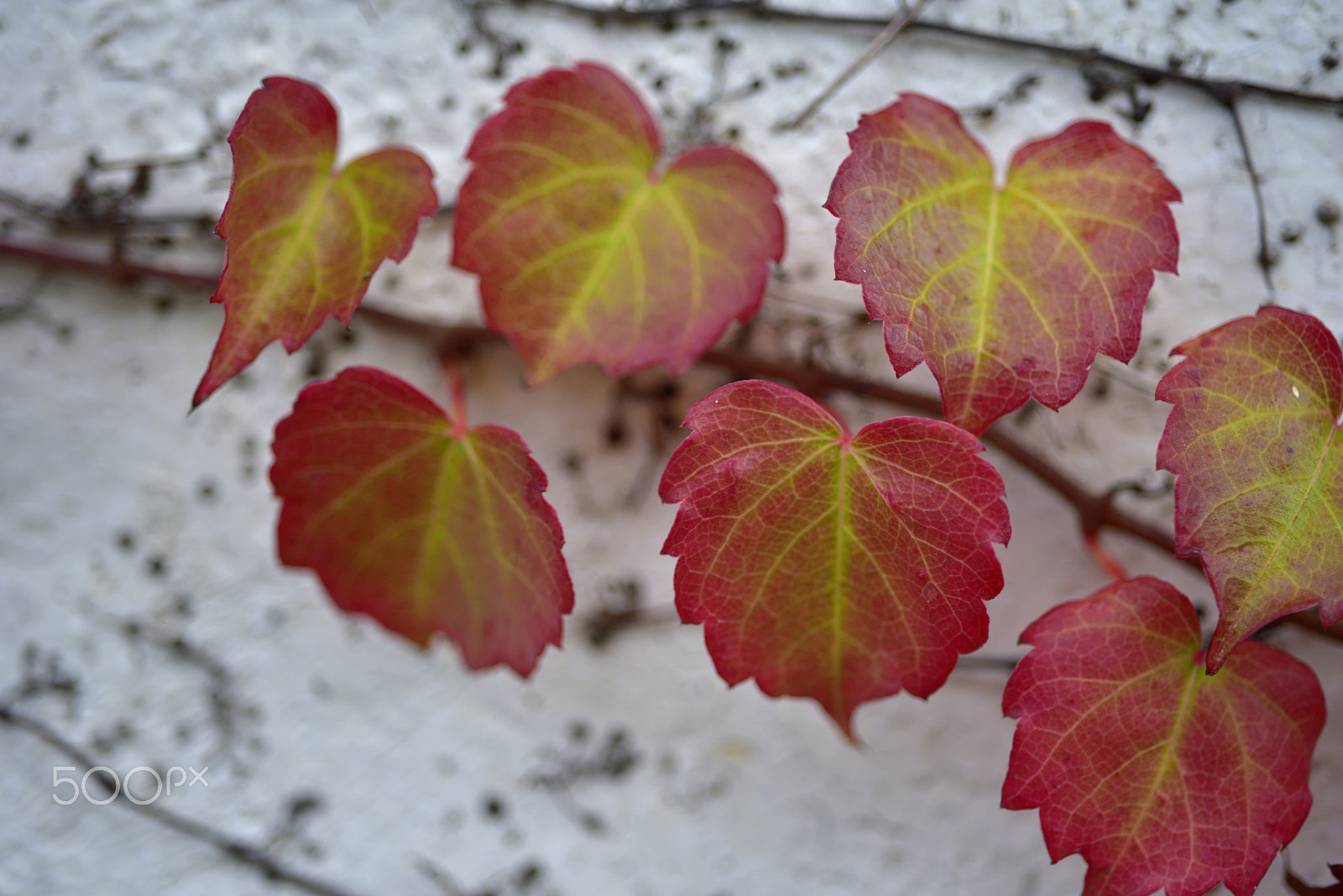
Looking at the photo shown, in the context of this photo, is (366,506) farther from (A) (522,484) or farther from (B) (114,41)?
(B) (114,41)

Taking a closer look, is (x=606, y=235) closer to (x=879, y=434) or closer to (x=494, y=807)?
(x=879, y=434)

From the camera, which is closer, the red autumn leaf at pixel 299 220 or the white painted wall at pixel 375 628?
the red autumn leaf at pixel 299 220

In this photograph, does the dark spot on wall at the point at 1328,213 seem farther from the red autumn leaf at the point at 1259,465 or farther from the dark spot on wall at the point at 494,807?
the dark spot on wall at the point at 494,807

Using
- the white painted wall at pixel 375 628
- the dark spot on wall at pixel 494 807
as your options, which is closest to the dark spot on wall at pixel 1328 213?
the white painted wall at pixel 375 628

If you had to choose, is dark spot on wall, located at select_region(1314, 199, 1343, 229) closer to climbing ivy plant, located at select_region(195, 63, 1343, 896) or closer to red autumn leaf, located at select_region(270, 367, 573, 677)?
climbing ivy plant, located at select_region(195, 63, 1343, 896)

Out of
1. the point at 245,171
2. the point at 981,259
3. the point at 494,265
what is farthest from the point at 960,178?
the point at 245,171

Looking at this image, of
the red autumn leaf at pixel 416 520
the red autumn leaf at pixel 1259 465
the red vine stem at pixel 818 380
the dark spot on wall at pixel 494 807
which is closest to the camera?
the red autumn leaf at pixel 1259 465
